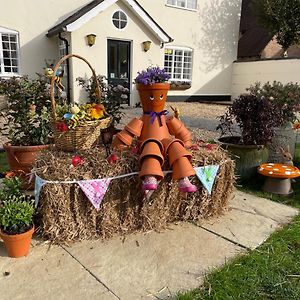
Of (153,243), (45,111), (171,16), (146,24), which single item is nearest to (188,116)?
(146,24)

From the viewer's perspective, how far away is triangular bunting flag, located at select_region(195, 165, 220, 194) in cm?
317

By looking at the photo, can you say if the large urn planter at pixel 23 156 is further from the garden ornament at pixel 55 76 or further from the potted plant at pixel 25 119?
the garden ornament at pixel 55 76

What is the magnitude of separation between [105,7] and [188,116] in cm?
508

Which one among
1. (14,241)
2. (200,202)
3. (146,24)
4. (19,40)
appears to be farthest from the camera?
(146,24)

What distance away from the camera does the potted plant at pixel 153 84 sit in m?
2.98

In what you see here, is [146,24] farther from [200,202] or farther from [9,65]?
[200,202]

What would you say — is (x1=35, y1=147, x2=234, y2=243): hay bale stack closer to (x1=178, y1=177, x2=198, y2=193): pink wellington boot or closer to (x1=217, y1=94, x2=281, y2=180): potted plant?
(x1=178, y1=177, x2=198, y2=193): pink wellington boot

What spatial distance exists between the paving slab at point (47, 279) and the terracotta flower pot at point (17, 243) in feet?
0.17

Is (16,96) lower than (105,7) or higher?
lower

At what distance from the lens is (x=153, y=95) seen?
3.01 metres

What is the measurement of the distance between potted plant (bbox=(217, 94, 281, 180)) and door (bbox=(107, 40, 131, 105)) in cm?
865

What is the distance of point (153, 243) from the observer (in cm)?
291

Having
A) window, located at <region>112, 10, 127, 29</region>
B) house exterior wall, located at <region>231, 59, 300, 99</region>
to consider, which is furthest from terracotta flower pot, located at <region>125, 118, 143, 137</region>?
house exterior wall, located at <region>231, 59, 300, 99</region>

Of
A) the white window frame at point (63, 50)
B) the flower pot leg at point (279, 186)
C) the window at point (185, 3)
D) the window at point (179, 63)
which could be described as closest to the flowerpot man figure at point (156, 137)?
the flower pot leg at point (279, 186)
